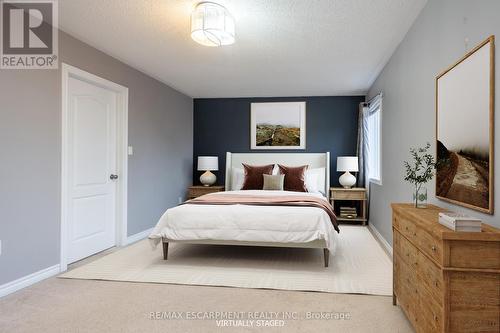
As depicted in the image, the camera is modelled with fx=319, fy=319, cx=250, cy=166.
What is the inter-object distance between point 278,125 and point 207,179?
68.6 inches

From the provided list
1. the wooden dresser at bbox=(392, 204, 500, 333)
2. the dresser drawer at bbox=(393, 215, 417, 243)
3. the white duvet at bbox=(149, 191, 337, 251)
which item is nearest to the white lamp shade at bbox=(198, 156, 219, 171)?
the white duvet at bbox=(149, 191, 337, 251)

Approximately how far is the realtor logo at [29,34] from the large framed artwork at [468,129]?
10.3ft

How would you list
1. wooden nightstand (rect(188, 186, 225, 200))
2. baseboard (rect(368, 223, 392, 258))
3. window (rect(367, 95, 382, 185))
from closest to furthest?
baseboard (rect(368, 223, 392, 258))
window (rect(367, 95, 382, 185))
wooden nightstand (rect(188, 186, 225, 200))

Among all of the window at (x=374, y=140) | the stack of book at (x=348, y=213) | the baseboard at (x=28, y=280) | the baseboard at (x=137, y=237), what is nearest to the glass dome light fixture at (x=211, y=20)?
the baseboard at (x=28, y=280)

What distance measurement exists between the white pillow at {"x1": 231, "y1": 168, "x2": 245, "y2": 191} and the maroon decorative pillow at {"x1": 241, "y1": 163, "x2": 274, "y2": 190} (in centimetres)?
15

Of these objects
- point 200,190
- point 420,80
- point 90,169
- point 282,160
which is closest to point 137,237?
point 90,169

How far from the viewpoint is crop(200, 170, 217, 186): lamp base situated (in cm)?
612

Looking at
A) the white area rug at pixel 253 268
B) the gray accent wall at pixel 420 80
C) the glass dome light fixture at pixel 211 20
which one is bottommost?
the white area rug at pixel 253 268

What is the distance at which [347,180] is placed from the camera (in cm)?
559

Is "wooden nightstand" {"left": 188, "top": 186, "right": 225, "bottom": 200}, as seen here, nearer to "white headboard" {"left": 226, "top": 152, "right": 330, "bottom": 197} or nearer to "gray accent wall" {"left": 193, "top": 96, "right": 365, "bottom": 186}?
"white headboard" {"left": 226, "top": 152, "right": 330, "bottom": 197}

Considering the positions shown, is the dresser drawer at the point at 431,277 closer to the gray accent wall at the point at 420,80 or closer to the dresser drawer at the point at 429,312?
the dresser drawer at the point at 429,312

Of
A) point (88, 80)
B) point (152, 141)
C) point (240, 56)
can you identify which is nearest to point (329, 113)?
point (240, 56)

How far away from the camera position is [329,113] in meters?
6.15

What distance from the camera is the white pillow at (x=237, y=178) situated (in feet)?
18.6
